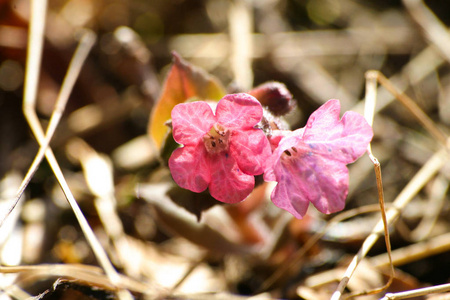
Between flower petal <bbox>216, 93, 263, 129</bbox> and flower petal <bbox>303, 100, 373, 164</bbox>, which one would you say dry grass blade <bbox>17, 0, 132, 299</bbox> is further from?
flower petal <bbox>303, 100, 373, 164</bbox>

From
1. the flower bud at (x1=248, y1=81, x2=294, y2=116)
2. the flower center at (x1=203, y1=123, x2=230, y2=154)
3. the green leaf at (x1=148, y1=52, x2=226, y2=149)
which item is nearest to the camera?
the flower center at (x1=203, y1=123, x2=230, y2=154)

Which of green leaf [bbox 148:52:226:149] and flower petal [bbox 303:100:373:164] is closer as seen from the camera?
flower petal [bbox 303:100:373:164]

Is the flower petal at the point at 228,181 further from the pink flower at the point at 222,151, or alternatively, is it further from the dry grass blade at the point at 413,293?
the dry grass blade at the point at 413,293

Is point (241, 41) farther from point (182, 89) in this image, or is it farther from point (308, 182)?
point (308, 182)

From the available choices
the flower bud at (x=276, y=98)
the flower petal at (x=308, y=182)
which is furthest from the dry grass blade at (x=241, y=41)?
the flower petal at (x=308, y=182)

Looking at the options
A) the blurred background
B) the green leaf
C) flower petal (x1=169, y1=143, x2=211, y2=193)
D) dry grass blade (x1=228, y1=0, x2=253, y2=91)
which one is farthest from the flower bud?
dry grass blade (x1=228, y1=0, x2=253, y2=91)

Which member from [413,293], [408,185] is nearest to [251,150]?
[413,293]

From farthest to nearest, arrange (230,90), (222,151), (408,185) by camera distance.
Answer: (408,185) < (230,90) < (222,151)
